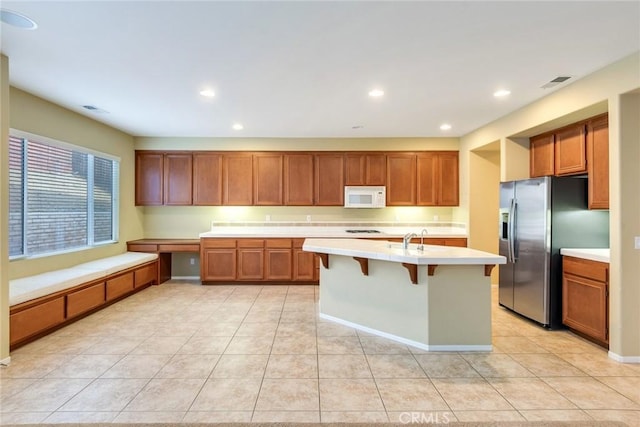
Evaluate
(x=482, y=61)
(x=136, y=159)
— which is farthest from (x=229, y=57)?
(x=136, y=159)

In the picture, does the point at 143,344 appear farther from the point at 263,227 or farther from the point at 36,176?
the point at 263,227

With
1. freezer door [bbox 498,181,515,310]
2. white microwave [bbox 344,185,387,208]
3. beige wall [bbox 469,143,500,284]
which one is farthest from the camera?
white microwave [bbox 344,185,387,208]

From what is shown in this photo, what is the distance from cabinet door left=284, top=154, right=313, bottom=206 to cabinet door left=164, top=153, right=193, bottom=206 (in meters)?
1.80

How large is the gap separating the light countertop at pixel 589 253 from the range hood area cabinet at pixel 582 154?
464 millimetres

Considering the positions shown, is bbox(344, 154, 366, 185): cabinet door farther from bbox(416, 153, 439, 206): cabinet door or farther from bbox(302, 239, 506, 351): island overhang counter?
bbox(302, 239, 506, 351): island overhang counter

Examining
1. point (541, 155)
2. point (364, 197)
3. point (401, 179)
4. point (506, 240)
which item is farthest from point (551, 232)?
point (364, 197)

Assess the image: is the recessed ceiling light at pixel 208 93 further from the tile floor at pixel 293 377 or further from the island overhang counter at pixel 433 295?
the tile floor at pixel 293 377

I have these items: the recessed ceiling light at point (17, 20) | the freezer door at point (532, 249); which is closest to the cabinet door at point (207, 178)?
the recessed ceiling light at point (17, 20)

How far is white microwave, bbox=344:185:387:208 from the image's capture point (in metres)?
5.98

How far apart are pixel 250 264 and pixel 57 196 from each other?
2902 millimetres

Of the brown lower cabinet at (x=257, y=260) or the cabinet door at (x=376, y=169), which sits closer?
the brown lower cabinet at (x=257, y=260)

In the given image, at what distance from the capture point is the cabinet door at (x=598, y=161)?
3289mm

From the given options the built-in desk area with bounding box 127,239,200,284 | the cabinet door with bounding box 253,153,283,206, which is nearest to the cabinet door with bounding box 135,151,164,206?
the built-in desk area with bounding box 127,239,200,284

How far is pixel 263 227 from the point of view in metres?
6.34
